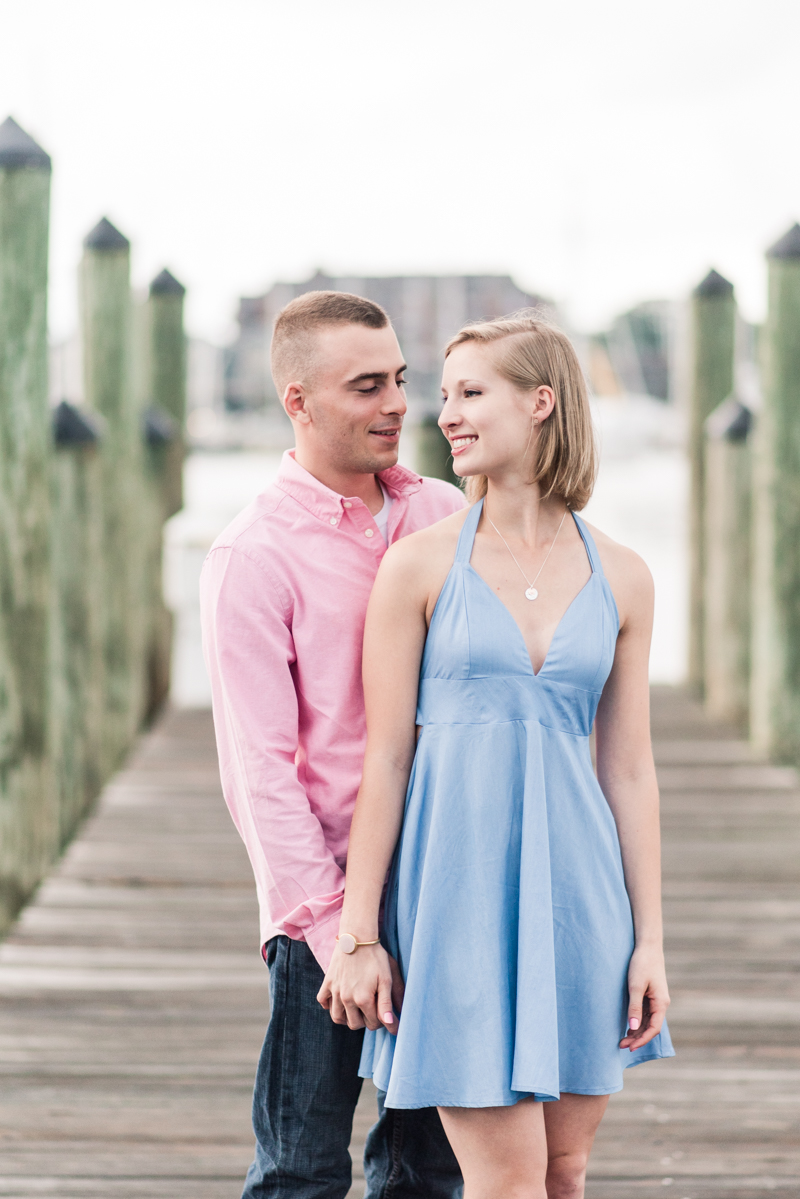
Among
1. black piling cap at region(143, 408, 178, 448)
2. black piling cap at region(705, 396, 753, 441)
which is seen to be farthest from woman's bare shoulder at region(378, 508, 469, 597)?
black piling cap at region(143, 408, 178, 448)

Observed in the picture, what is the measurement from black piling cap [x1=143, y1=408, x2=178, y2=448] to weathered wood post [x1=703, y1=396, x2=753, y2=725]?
268 centimetres

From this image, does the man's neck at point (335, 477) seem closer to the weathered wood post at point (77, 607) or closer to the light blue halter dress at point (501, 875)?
the light blue halter dress at point (501, 875)

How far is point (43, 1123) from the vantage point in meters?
2.73

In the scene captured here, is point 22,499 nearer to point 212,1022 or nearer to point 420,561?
point 212,1022

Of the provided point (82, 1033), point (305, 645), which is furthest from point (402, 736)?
point (82, 1033)

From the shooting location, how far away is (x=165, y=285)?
7.47m

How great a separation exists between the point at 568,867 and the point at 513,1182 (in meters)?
0.37

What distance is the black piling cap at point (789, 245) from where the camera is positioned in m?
5.32

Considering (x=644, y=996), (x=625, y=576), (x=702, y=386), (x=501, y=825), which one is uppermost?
(x=702, y=386)

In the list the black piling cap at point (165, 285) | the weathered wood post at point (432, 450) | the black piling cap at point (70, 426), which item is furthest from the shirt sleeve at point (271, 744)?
the black piling cap at point (165, 285)

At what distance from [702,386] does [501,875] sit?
5695 mm

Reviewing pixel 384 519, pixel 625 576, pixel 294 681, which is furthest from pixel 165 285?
pixel 625 576

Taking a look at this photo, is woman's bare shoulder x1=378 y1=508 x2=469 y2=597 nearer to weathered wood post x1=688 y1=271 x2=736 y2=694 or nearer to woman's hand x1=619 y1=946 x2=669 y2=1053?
woman's hand x1=619 y1=946 x2=669 y2=1053

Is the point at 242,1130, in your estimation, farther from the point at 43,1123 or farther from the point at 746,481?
the point at 746,481
